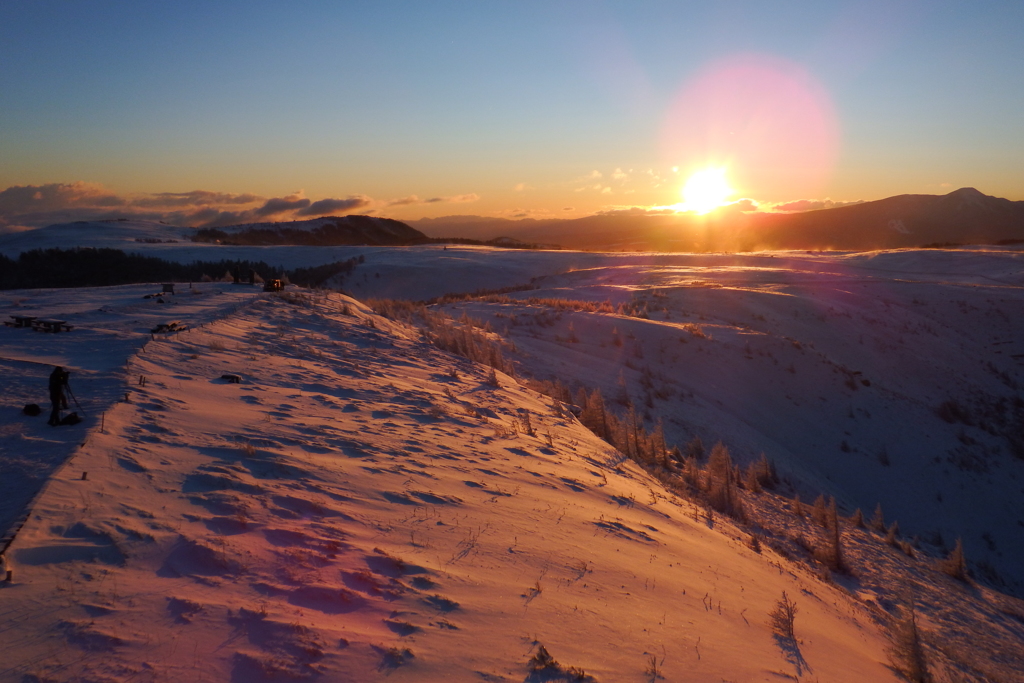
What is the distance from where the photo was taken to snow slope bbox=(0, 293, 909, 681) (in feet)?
8.61

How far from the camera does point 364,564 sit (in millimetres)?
3432

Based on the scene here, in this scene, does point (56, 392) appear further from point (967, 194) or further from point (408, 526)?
point (967, 194)

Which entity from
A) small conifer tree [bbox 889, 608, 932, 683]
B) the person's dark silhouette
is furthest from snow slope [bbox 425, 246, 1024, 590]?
the person's dark silhouette

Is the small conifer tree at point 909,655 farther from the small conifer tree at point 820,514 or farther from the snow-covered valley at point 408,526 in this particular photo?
the small conifer tree at point 820,514

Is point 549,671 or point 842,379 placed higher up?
point 549,671

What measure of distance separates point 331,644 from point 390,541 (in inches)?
42.7

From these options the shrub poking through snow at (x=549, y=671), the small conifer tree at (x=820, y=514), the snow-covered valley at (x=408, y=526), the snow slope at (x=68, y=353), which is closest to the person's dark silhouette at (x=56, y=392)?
the snow slope at (x=68, y=353)

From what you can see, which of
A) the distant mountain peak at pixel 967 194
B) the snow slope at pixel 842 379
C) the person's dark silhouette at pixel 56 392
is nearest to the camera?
the person's dark silhouette at pixel 56 392

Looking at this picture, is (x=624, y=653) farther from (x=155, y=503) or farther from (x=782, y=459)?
(x=782, y=459)

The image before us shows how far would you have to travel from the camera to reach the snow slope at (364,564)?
8.61ft

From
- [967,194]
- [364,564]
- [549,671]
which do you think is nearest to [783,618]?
[549,671]

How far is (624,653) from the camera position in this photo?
124 inches

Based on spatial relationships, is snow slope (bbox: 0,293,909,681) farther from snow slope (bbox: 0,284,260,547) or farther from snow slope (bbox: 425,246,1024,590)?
snow slope (bbox: 425,246,1024,590)

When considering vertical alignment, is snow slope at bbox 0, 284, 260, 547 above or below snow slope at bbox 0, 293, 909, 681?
above
